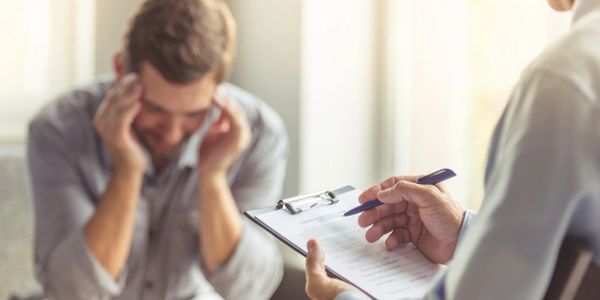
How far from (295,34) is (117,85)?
1.14 ft

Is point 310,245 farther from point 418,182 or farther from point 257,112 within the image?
point 257,112

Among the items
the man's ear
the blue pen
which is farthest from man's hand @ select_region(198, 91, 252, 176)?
the blue pen

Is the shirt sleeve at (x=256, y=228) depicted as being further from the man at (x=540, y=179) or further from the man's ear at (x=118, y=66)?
the man at (x=540, y=179)

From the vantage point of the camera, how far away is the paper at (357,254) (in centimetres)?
60

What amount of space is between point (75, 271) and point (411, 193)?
0.40 meters

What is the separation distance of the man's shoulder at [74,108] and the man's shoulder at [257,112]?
0.52 ft

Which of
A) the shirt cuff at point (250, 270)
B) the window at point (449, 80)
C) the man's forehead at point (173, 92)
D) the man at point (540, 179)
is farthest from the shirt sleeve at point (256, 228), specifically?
the man at point (540, 179)

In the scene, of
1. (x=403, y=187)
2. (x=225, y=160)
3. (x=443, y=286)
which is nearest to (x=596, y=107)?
(x=443, y=286)

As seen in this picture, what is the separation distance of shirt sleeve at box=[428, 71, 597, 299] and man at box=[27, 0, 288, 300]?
47 centimetres

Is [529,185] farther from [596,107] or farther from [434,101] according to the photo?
[434,101]

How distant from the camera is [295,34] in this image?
3.44 ft

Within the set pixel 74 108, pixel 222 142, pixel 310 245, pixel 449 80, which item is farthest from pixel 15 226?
pixel 449 80

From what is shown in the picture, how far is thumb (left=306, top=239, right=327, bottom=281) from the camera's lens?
56 centimetres

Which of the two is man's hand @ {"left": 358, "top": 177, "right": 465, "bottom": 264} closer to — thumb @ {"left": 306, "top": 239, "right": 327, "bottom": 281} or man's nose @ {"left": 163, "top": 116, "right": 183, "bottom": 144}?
thumb @ {"left": 306, "top": 239, "right": 327, "bottom": 281}
